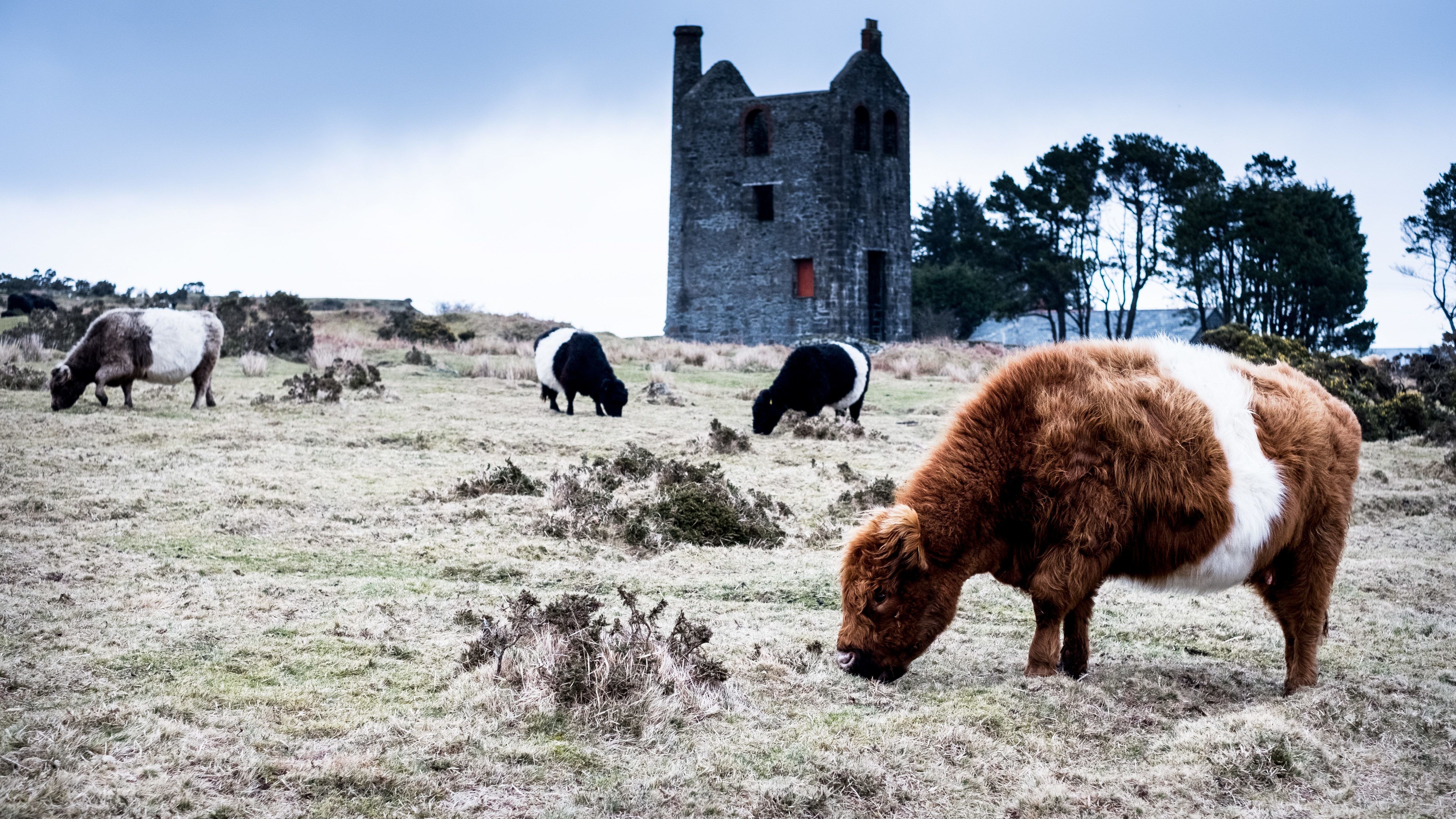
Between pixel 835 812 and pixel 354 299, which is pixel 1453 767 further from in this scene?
pixel 354 299

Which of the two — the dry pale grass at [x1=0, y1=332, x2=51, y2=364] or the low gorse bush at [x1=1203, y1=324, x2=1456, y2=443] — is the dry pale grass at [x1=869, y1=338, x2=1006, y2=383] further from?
the dry pale grass at [x1=0, y1=332, x2=51, y2=364]

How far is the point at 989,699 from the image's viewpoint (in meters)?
4.94

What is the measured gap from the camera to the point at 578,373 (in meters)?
18.0

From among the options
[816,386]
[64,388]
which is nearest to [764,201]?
[816,386]

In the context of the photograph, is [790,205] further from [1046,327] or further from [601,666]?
[601,666]

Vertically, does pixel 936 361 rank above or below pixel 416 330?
below

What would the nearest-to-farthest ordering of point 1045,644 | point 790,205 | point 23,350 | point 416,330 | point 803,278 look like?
point 1045,644 < point 23,350 < point 416,330 < point 790,205 < point 803,278

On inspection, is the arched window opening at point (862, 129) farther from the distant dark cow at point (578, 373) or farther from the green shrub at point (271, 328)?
the distant dark cow at point (578, 373)

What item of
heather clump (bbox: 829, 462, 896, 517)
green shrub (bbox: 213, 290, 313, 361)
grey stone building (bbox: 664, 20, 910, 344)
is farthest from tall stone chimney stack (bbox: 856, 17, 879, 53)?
heather clump (bbox: 829, 462, 896, 517)

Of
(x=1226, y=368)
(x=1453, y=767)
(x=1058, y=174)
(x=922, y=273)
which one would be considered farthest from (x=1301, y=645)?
(x=922, y=273)

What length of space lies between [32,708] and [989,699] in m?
3.80

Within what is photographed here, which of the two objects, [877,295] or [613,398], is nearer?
[613,398]

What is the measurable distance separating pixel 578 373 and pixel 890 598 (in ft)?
44.0

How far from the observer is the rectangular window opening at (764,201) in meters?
42.3
